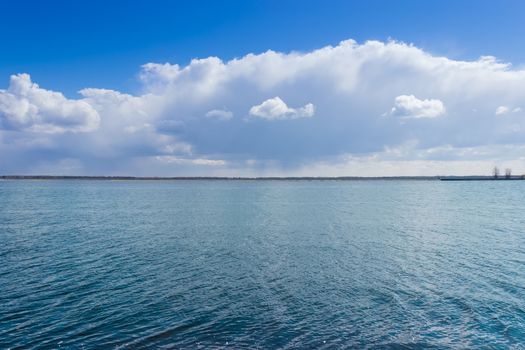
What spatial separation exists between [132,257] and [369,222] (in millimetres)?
42774

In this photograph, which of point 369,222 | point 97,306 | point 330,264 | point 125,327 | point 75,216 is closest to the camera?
point 125,327

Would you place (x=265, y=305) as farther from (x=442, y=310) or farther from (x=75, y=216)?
(x=75, y=216)

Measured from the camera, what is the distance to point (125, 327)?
20781 mm

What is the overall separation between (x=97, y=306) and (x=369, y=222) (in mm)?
51638

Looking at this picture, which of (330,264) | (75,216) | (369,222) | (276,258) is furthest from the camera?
(75,216)

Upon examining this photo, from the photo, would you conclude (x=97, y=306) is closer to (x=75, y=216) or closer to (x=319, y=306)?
(x=319, y=306)

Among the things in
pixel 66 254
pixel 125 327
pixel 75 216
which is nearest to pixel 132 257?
pixel 66 254

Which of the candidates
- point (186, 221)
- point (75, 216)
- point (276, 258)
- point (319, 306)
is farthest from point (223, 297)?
point (75, 216)

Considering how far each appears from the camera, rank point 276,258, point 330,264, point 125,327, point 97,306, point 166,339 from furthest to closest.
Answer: point 276,258 → point 330,264 → point 97,306 → point 125,327 → point 166,339

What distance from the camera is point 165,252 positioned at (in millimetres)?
39906

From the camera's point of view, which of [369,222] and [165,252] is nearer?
[165,252]

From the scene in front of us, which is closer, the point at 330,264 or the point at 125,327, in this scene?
the point at 125,327

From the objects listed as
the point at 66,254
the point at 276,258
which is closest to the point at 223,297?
the point at 276,258

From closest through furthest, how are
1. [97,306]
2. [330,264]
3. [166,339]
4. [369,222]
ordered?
[166,339] < [97,306] < [330,264] < [369,222]
